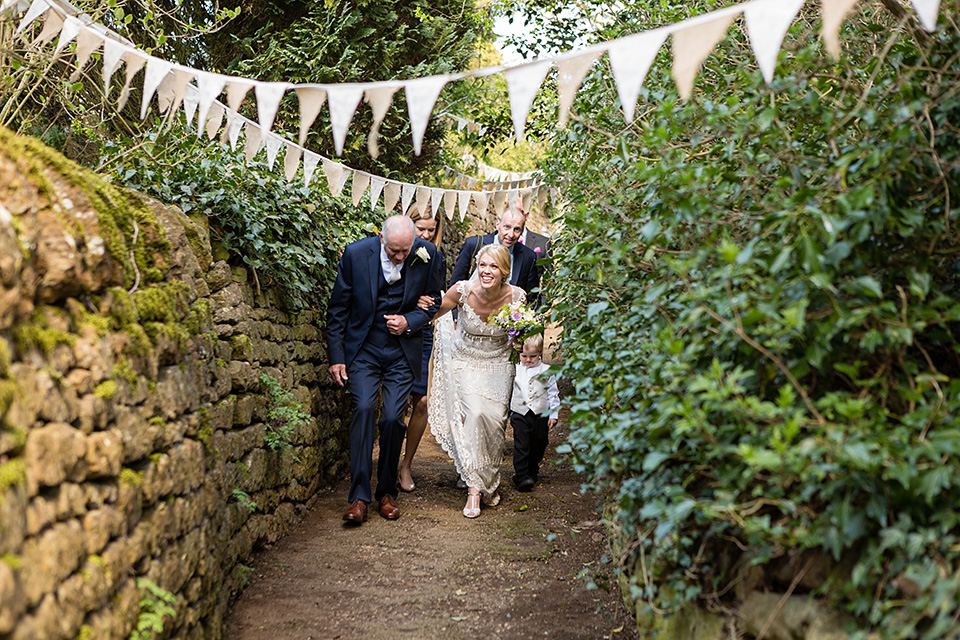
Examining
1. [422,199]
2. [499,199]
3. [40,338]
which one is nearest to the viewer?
[40,338]

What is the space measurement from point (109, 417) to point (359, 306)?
9.73ft

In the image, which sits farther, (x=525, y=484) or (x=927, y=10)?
(x=525, y=484)

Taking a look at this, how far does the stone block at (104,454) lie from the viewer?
2.16 metres

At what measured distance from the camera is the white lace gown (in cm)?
537

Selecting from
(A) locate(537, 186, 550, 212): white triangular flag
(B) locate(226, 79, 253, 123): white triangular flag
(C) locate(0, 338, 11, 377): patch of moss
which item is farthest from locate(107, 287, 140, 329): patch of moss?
(A) locate(537, 186, 550, 212): white triangular flag

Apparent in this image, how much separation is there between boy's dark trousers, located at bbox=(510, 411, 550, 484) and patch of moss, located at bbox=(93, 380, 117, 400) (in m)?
3.67

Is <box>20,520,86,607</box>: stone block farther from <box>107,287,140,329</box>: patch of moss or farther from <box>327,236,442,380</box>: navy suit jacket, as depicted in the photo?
<box>327,236,442,380</box>: navy suit jacket

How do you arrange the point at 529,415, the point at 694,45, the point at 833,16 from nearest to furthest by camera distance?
1. the point at 833,16
2. the point at 694,45
3. the point at 529,415

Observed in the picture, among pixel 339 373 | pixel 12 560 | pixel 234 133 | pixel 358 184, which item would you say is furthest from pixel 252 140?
pixel 12 560

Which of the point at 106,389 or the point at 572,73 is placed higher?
the point at 572,73

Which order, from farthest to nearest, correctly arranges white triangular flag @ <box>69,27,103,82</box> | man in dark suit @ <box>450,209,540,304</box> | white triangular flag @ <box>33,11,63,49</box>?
man in dark suit @ <box>450,209,540,304</box> → white triangular flag @ <box>33,11,63,49</box> → white triangular flag @ <box>69,27,103,82</box>

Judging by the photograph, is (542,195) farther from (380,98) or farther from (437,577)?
(380,98)

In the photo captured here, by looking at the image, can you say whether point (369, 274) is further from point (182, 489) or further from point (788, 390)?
point (788, 390)

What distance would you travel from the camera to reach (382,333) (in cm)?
524
